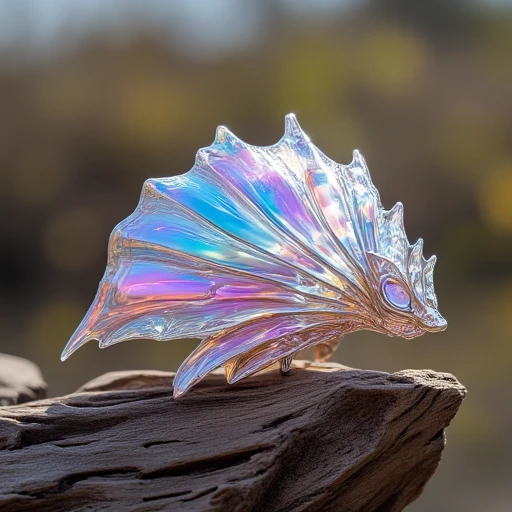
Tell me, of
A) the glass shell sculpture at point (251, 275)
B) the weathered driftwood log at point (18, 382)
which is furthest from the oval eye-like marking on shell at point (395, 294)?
the weathered driftwood log at point (18, 382)

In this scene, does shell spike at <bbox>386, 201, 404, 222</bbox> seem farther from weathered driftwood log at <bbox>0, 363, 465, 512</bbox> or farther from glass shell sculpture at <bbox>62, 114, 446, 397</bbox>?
weathered driftwood log at <bbox>0, 363, 465, 512</bbox>

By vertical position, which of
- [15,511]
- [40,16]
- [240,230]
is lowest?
[15,511]

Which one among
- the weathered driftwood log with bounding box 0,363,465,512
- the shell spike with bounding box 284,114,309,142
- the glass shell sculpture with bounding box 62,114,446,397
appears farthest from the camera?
the shell spike with bounding box 284,114,309,142

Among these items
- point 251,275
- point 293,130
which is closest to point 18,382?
point 251,275

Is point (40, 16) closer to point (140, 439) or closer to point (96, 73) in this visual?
point (96, 73)

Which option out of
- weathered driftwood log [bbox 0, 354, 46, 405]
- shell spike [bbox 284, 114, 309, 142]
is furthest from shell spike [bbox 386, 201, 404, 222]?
weathered driftwood log [bbox 0, 354, 46, 405]

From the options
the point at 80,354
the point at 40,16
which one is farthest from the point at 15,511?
the point at 40,16

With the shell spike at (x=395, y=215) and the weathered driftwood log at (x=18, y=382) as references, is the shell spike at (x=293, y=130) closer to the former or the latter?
the shell spike at (x=395, y=215)
